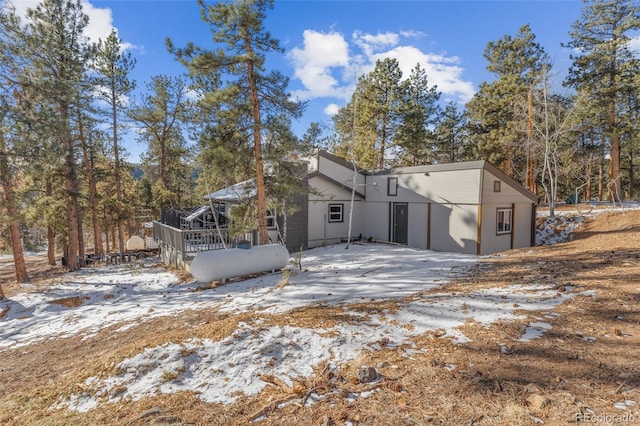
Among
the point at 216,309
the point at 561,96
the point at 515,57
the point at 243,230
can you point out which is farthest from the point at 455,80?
the point at 216,309

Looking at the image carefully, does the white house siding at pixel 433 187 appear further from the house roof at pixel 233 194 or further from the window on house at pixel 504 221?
the house roof at pixel 233 194

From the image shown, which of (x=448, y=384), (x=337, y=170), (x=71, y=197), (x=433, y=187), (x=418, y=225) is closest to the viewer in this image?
(x=448, y=384)

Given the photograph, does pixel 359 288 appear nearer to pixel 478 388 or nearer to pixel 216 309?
pixel 216 309

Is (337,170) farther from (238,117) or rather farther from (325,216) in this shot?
(238,117)

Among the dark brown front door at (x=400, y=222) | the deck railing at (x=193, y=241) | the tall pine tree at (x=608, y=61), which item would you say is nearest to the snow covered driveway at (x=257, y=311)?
the deck railing at (x=193, y=241)

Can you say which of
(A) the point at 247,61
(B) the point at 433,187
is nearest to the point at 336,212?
(B) the point at 433,187

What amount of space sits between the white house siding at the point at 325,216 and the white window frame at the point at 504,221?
6.93 m

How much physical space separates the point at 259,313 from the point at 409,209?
11383 millimetres

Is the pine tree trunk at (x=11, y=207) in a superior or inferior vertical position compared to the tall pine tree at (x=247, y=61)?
inferior

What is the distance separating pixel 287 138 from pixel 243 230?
347cm

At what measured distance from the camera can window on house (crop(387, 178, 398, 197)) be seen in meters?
15.8

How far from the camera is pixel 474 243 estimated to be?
516 inches

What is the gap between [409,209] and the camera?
15273 millimetres

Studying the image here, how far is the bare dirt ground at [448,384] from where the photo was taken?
2.56 metres
